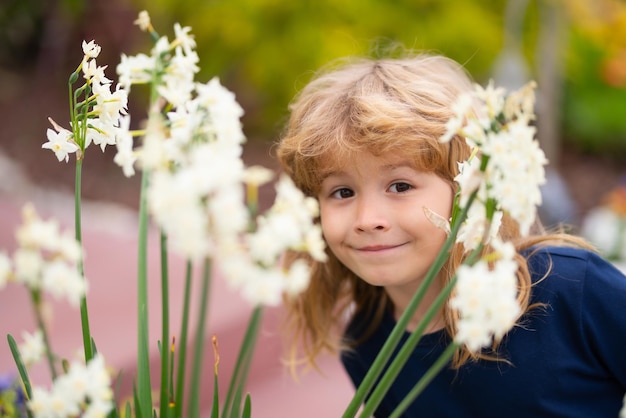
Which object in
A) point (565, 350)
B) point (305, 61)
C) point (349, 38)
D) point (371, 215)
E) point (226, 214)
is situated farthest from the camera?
point (305, 61)

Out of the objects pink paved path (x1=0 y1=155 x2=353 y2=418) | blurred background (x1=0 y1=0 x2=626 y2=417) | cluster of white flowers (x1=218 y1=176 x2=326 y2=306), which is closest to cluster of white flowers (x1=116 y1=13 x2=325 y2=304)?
cluster of white flowers (x1=218 y1=176 x2=326 y2=306)

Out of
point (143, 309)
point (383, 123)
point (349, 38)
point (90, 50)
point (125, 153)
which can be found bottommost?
point (143, 309)

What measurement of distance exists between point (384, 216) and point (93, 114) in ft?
1.56

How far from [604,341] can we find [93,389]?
87 cm

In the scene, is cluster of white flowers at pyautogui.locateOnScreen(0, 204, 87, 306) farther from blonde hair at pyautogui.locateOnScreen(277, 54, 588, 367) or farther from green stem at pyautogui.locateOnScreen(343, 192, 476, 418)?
blonde hair at pyautogui.locateOnScreen(277, 54, 588, 367)

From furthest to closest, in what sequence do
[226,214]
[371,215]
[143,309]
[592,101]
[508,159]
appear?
[592,101]
[371,215]
[143,309]
[508,159]
[226,214]

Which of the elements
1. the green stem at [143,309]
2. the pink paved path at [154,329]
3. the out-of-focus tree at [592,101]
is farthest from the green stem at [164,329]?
the out-of-focus tree at [592,101]

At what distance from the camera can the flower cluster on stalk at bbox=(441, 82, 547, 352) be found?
1.78 ft

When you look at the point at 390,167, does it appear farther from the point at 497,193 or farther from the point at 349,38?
the point at 349,38

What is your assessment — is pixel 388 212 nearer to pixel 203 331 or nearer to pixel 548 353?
pixel 548 353

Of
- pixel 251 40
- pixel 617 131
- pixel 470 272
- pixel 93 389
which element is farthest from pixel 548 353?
pixel 617 131

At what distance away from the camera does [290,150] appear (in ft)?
4.17

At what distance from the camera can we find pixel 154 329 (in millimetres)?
2346

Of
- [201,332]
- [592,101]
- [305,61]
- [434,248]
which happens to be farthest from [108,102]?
[592,101]
